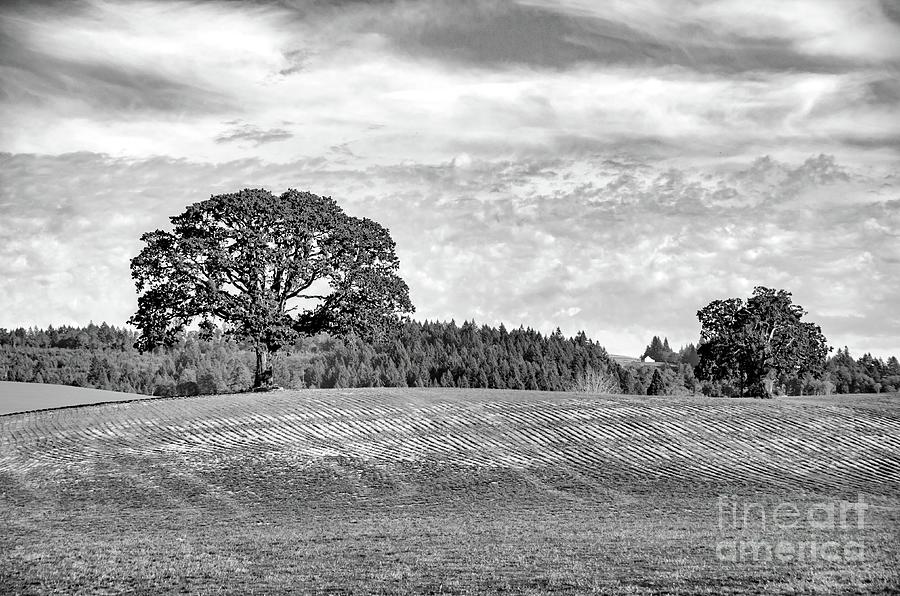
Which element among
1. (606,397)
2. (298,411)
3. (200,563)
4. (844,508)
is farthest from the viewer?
(606,397)

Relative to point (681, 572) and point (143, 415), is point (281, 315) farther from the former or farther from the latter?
point (681, 572)

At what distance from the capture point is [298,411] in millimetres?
57562

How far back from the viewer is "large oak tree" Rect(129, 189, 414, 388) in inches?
2485

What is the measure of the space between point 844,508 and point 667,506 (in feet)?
20.9

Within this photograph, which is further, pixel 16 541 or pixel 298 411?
pixel 298 411

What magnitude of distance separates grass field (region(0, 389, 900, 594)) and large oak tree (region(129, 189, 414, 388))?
5.50 meters

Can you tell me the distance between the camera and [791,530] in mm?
26641

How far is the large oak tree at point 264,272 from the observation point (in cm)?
6312

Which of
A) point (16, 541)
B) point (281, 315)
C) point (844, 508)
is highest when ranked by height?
point (281, 315)

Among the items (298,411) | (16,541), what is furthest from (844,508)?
(298,411)

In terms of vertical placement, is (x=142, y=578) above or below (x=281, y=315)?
below

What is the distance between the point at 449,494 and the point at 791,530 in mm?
14914

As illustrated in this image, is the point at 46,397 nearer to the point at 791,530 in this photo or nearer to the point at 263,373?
the point at 263,373

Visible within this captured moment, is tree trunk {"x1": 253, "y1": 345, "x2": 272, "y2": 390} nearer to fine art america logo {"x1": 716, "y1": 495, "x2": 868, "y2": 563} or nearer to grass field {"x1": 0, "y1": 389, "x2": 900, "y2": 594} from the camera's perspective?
grass field {"x1": 0, "y1": 389, "x2": 900, "y2": 594}
